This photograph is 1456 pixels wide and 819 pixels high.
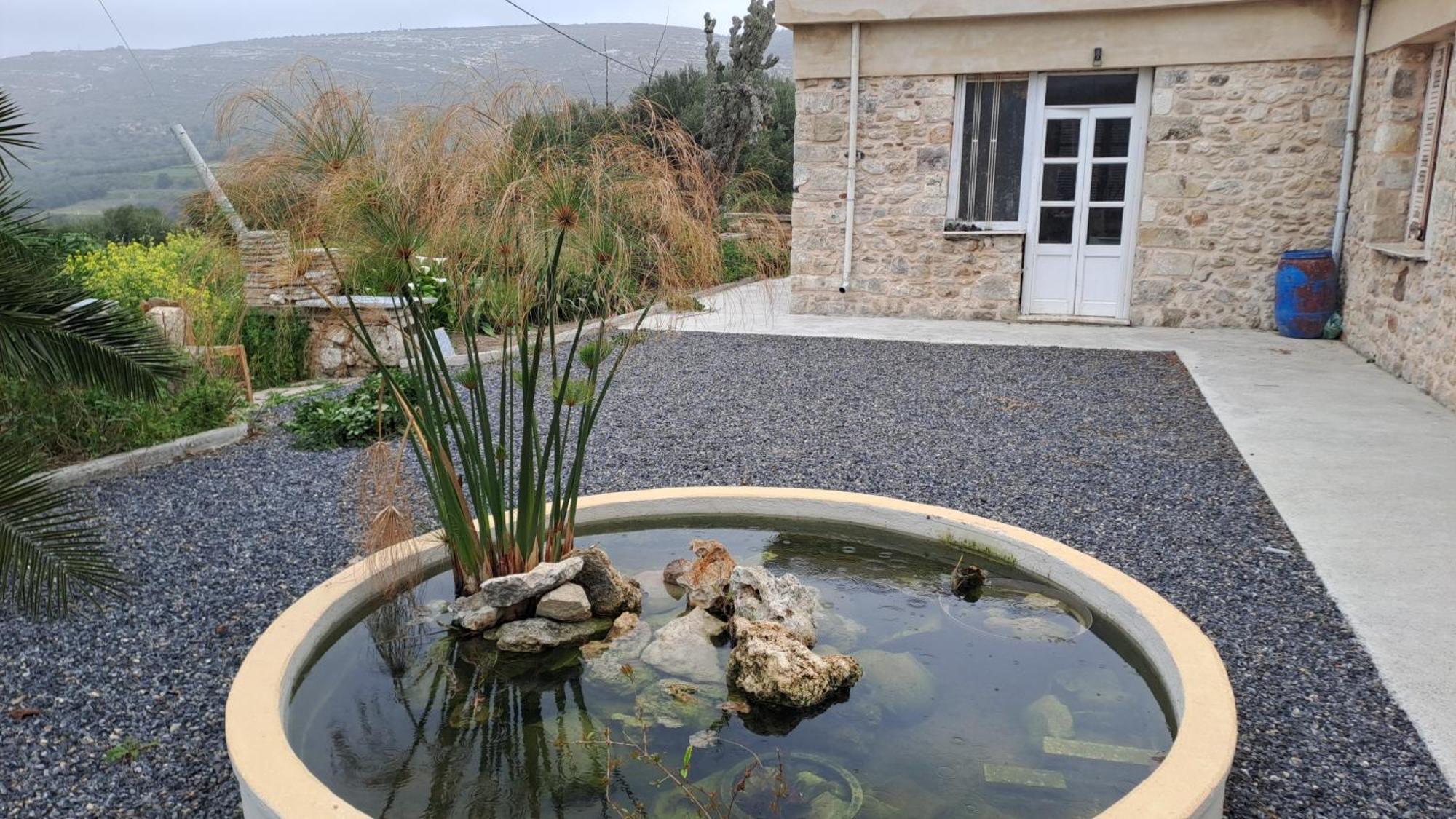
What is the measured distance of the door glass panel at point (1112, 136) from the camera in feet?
29.0

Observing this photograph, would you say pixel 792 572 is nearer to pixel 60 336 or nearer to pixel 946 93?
pixel 60 336

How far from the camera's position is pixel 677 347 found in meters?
8.27

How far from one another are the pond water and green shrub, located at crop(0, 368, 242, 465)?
2510mm

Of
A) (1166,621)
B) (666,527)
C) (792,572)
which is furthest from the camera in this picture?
(666,527)

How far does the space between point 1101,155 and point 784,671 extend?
773cm

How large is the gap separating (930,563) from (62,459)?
13.2ft

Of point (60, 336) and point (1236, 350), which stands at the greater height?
point (60, 336)

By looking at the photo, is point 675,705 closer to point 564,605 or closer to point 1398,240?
point 564,605

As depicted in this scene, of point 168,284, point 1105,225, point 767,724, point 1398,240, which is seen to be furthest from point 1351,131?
point 168,284

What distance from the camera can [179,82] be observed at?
15.9 metres

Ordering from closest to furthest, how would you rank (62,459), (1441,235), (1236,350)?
(62,459) < (1441,235) < (1236,350)

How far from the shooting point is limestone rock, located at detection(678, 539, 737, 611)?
2941 mm

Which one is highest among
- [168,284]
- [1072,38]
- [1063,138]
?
[1072,38]

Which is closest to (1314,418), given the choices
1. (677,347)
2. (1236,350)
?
(1236,350)
